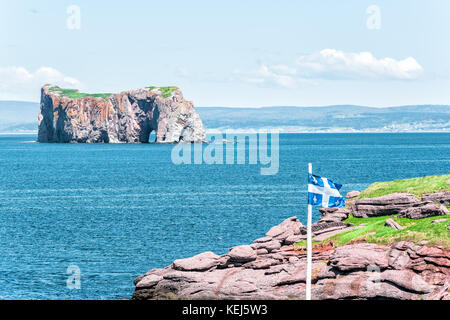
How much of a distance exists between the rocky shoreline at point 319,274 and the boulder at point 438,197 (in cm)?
403

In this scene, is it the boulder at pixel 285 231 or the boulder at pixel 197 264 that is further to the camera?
the boulder at pixel 285 231

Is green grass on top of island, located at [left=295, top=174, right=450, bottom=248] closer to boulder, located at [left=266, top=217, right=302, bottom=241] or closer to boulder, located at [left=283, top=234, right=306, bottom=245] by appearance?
boulder, located at [left=283, top=234, right=306, bottom=245]

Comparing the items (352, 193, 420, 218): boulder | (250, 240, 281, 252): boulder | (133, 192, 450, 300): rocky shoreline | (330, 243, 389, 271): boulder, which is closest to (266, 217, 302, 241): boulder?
(250, 240, 281, 252): boulder

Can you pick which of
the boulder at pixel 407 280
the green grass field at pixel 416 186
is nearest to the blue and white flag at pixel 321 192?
the boulder at pixel 407 280

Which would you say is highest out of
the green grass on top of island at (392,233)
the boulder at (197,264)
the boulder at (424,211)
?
the boulder at (424,211)

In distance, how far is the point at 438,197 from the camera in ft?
124

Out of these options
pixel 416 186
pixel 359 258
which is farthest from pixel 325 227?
pixel 416 186

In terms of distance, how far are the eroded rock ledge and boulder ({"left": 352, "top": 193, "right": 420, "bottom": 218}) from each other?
6.54 metres

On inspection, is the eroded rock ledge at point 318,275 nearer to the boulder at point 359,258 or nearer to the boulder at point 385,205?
the boulder at point 359,258

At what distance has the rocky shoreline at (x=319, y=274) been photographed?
85.5 feet

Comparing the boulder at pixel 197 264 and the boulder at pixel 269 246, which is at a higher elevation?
the boulder at pixel 269 246

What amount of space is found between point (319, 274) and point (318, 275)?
62 mm

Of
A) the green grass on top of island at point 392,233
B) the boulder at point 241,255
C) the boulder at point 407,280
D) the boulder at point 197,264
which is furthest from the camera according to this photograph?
the boulder at point 241,255

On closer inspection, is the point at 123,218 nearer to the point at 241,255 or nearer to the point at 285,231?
the point at 285,231
